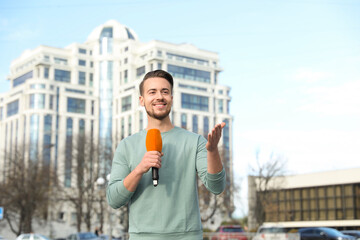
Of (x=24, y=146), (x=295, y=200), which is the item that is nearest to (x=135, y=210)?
(x=24, y=146)

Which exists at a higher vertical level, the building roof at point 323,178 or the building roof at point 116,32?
the building roof at point 116,32

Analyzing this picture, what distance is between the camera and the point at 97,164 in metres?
55.6

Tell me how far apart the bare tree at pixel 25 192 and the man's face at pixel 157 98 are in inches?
1758

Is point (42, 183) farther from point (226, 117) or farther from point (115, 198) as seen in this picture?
point (226, 117)

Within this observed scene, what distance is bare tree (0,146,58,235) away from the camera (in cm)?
4628

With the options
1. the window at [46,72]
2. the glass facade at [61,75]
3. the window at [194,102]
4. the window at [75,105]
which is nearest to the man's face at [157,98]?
the window at [194,102]

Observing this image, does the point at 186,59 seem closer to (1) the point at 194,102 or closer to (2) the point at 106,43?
(1) the point at 194,102

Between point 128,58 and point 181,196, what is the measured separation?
10344 cm

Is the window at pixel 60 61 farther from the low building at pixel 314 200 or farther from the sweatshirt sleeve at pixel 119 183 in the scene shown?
the sweatshirt sleeve at pixel 119 183

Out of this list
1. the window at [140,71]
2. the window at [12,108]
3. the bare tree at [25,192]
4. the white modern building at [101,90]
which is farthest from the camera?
the window at [12,108]

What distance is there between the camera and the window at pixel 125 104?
10144 centimetres

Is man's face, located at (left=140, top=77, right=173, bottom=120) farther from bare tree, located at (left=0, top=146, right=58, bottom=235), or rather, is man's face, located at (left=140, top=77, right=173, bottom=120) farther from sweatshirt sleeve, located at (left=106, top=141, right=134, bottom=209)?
bare tree, located at (left=0, top=146, right=58, bottom=235)

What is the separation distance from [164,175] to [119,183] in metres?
0.28

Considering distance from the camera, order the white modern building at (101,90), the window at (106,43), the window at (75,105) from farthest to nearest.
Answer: the window at (106,43) < the window at (75,105) < the white modern building at (101,90)
